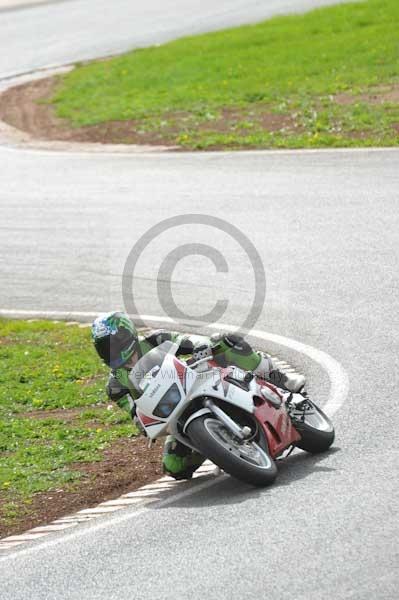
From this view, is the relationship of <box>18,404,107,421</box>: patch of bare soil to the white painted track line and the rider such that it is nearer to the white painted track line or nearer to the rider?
the white painted track line

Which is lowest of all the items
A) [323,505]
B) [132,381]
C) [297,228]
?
[297,228]

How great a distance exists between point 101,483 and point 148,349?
1.33 meters

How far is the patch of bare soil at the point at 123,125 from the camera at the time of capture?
22.1 metres

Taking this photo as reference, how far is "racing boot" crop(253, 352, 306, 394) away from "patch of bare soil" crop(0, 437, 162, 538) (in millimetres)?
1227

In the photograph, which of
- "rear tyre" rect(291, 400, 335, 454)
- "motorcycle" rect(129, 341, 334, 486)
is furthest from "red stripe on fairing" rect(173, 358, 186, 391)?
"rear tyre" rect(291, 400, 335, 454)

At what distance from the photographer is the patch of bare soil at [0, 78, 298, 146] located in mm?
22141

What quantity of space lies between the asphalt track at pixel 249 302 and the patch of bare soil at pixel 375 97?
2991 millimetres

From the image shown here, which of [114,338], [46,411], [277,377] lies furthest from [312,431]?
[46,411]

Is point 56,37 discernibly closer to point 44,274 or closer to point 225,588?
point 44,274

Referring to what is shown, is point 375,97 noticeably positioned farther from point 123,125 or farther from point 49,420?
point 49,420

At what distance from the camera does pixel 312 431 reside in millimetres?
8906

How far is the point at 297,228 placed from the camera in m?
16.4

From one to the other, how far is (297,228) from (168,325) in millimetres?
3395

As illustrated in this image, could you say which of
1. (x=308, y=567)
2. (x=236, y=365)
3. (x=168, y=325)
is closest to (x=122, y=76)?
(x=168, y=325)
